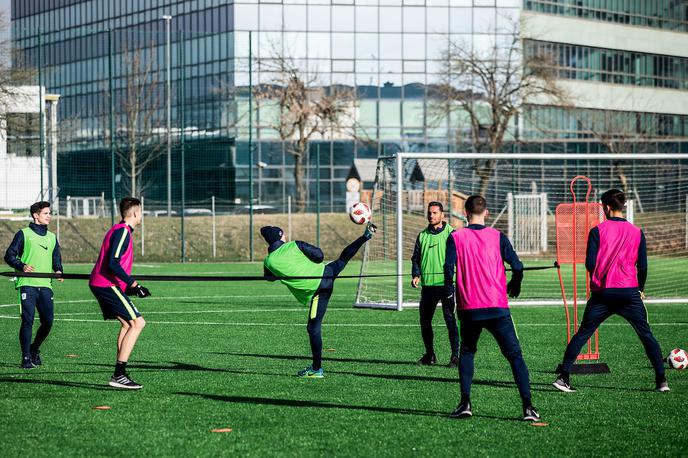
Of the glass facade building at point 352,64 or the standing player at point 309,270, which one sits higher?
the glass facade building at point 352,64

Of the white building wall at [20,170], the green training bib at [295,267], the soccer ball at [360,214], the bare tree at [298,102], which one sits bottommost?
the green training bib at [295,267]

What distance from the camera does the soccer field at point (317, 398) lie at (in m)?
7.98

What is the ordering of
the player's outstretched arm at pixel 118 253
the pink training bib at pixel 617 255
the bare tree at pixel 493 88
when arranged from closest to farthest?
1. the player's outstretched arm at pixel 118 253
2. the pink training bib at pixel 617 255
3. the bare tree at pixel 493 88

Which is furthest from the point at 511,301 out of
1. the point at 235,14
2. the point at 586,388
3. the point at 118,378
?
the point at 235,14

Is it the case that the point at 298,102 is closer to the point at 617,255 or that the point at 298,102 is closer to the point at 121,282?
the point at 121,282

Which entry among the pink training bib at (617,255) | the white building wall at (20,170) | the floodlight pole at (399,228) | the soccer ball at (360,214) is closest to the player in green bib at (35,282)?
the soccer ball at (360,214)

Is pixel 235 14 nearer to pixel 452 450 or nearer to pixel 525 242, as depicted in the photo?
pixel 525 242

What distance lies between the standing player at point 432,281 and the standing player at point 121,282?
3.72 m

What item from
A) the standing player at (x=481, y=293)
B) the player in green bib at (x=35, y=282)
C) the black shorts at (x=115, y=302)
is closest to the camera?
the standing player at (x=481, y=293)

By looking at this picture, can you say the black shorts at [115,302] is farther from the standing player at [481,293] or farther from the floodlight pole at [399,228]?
the floodlight pole at [399,228]

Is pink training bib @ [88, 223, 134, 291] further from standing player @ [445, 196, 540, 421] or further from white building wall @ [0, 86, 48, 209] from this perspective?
white building wall @ [0, 86, 48, 209]

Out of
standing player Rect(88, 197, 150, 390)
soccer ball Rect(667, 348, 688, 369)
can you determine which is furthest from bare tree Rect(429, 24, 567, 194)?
standing player Rect(88, 197, 150, 390)

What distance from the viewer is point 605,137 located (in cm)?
5975

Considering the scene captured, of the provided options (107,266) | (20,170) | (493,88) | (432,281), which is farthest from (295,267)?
(493,88)
